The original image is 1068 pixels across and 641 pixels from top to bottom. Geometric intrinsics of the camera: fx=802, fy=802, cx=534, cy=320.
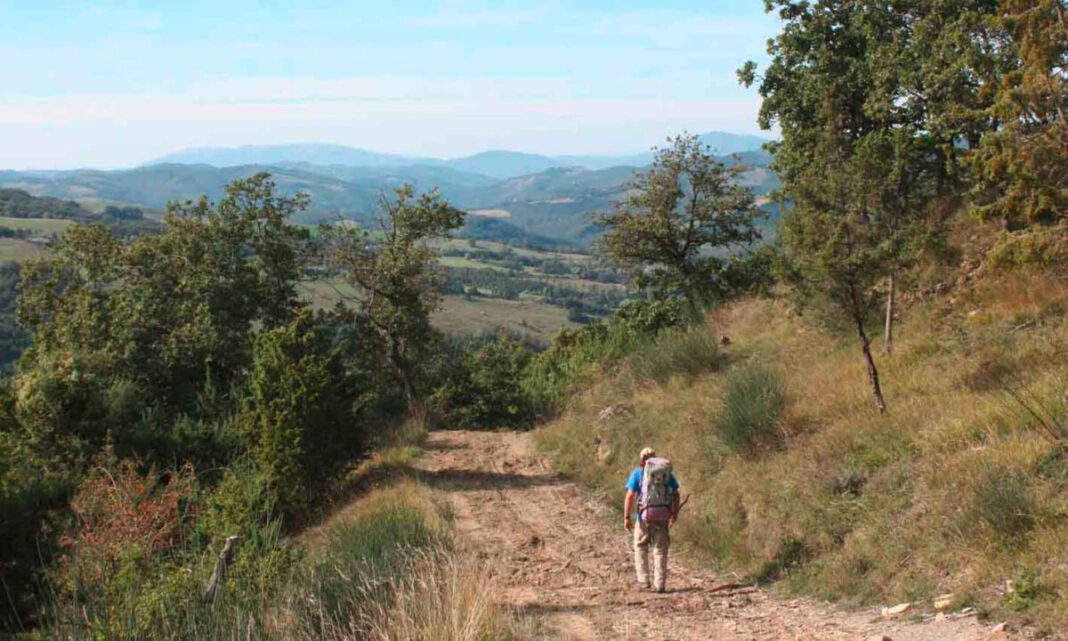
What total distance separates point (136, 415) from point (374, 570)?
12.9 m

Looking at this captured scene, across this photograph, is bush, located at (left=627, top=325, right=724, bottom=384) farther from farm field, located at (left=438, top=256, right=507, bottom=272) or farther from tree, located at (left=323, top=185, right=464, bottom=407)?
farm field, located at (left=438, top=256, right=507, bottom=272)

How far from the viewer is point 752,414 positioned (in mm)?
11203

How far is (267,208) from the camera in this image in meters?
22.4

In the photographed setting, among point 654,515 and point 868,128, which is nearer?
point 654,515

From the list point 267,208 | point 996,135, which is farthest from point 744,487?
point 267,208

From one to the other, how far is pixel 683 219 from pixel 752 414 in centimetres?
1201

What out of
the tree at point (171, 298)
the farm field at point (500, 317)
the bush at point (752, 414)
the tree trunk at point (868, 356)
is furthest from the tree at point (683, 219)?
the farm field at point (500, 317)

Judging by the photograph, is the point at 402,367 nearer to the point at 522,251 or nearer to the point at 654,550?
the point at 654,550

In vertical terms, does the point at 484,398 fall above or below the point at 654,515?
below

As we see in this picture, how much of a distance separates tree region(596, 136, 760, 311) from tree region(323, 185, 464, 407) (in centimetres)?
489

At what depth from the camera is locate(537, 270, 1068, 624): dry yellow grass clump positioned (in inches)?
273

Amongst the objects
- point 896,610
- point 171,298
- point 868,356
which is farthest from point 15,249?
point 896,610

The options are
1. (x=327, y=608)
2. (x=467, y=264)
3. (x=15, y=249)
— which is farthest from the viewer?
(x=467, y=264)

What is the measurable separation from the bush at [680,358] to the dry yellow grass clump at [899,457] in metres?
1.09
